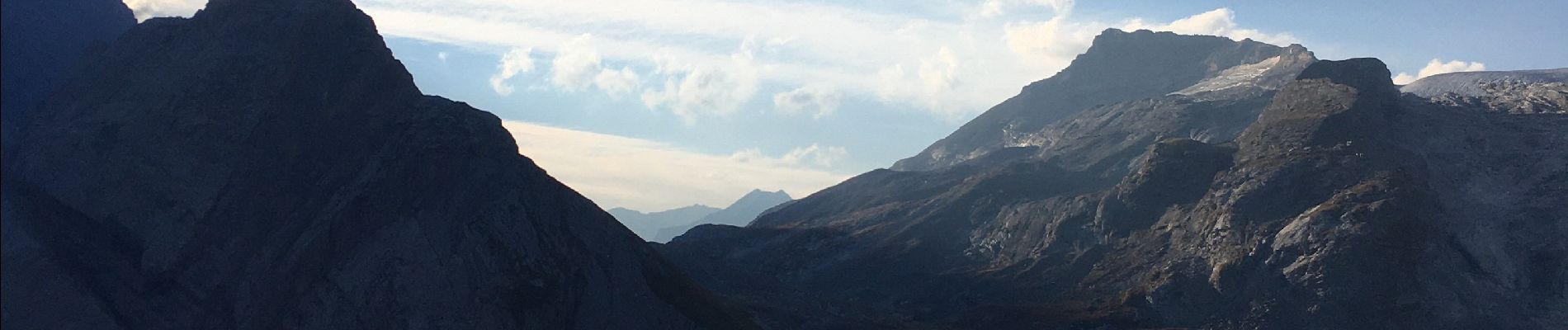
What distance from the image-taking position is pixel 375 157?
396 ft

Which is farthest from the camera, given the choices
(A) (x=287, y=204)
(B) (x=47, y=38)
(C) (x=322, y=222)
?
(B) (x=47, y=38)

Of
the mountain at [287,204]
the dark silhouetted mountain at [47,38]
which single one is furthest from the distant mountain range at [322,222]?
the dark silhouetted mountain at [47,38]

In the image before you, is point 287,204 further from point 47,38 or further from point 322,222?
point 47,38

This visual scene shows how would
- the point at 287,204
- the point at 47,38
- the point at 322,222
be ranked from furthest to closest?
the point at 47,38, the point at 287,204, the point at 322,222

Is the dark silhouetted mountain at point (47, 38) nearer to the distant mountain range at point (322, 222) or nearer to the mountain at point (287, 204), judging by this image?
the distant mountain range at point (322, 222)

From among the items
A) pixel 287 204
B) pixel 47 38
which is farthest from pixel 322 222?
pixel 47 38

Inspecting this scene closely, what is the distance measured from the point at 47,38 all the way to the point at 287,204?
133 feet

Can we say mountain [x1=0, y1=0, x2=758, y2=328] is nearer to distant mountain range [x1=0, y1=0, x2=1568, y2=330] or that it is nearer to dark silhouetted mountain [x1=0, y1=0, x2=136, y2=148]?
distant mountain range [x1=0, y1=0, x2=1568, y2=330]

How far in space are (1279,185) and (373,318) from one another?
163m

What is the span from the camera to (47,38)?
123375 millimetres

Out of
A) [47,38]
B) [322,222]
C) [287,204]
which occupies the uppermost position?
[47,38]

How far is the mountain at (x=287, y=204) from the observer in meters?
102

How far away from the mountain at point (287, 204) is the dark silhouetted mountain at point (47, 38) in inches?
129

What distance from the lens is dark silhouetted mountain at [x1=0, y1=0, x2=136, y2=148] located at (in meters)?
112
